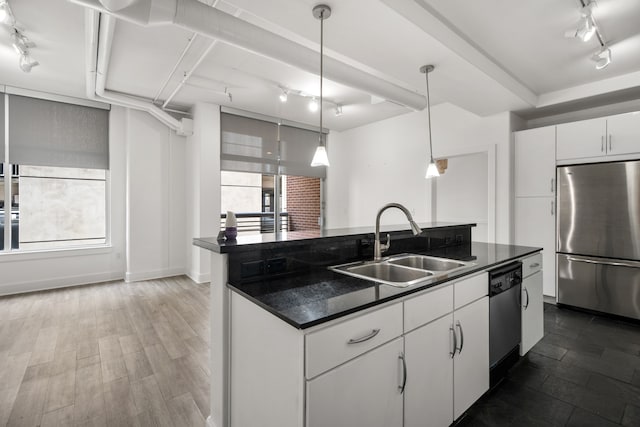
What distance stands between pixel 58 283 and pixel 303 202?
434 cm

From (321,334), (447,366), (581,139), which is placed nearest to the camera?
(321,334)

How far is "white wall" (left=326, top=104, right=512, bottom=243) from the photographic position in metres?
4.11

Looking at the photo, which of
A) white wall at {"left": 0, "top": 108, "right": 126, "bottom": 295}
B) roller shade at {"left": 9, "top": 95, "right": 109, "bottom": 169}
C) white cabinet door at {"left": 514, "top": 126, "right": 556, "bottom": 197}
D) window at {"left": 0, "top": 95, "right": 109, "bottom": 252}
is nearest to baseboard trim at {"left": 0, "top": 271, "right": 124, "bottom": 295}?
white wall at {"left": 0, "top": 108, "right": 126, "bottom": 295}

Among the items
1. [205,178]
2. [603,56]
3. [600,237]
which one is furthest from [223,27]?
[600,237]

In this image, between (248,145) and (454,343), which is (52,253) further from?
(454,343)

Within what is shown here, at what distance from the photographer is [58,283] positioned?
451 cm

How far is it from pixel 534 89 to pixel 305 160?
3.84 metres

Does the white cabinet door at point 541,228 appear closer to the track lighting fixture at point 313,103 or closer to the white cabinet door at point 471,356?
the white cabinet door at point 471,356

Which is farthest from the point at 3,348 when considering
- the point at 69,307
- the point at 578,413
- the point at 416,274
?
the point at 578,413

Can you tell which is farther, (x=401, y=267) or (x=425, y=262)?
(x=425, y=262)

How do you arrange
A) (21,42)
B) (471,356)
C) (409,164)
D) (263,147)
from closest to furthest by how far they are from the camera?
1. (471,356)
2. (21,42)
3. (409,164)
4. (263,147)

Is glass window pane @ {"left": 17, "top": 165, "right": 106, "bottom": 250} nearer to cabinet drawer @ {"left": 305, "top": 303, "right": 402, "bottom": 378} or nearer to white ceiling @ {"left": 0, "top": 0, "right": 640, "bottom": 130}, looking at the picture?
white ceiling @ {"left": 0, "top": 0, "right": 640, "bottom": 130}

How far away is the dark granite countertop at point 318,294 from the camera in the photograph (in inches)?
43.4

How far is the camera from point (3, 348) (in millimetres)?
2645
